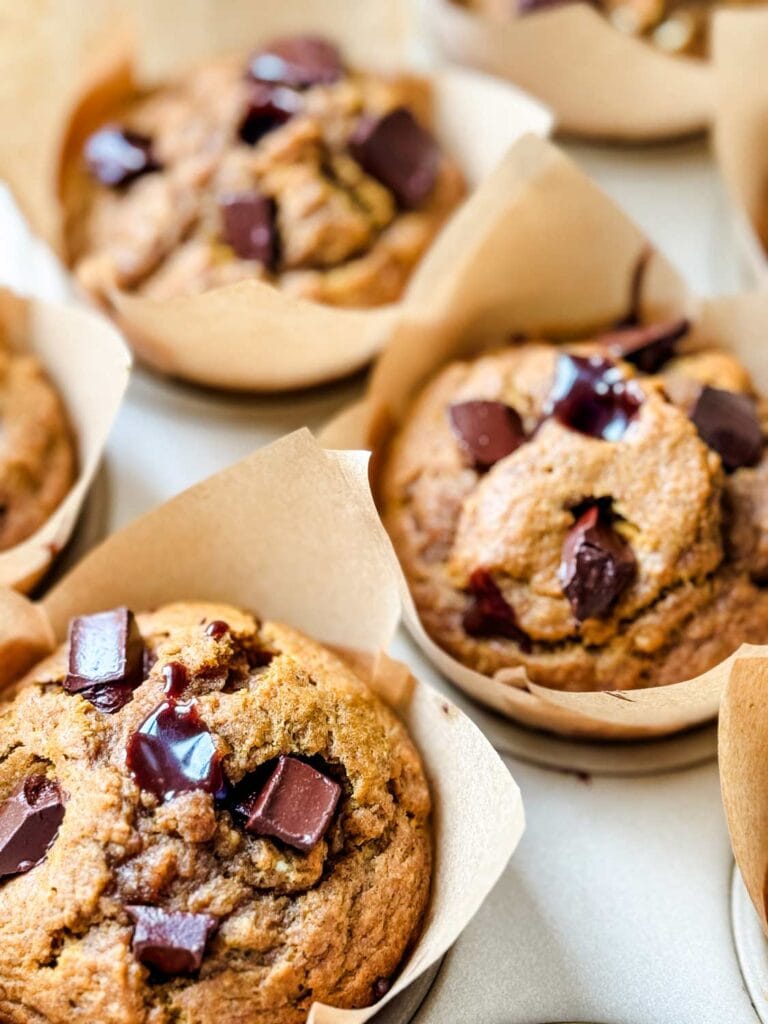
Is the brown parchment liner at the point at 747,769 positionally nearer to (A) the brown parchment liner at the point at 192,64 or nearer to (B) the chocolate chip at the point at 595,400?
(B) the chocolate chip at the point at 595,400

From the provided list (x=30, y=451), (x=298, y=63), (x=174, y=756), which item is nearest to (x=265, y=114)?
(x=298, y=63)

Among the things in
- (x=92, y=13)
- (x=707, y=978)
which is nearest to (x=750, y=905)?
(x=707, y=978)

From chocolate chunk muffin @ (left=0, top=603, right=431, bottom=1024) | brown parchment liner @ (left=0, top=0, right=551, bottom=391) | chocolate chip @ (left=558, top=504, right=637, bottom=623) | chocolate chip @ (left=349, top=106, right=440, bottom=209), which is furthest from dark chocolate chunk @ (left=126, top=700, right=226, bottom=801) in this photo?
chocolate chip @ (left=349, top=106, right=440, bottom=209)

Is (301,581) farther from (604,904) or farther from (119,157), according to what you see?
(119,157)

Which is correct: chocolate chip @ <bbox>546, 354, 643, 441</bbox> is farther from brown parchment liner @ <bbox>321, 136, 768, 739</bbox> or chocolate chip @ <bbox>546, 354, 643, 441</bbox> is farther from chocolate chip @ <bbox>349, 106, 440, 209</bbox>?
chocolate chip @ <bbox>349, 106, 440, 209</bbox>

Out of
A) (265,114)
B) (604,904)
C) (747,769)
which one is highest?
(265,114)

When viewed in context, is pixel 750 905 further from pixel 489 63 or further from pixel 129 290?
pixel 489 63

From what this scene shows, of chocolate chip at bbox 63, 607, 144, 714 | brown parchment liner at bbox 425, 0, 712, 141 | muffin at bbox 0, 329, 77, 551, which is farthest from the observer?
brown parchment liner at bbox 425, 0, 712, 141
